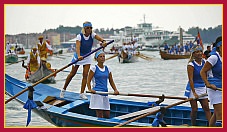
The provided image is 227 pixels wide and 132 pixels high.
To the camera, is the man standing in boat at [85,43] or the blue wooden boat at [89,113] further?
the man standing in boat at [85,43]

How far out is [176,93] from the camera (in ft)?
43.7

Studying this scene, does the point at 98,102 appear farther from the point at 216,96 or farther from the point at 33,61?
the point at 33,61

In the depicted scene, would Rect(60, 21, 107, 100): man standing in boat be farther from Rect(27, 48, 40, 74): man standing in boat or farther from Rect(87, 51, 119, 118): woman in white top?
Rect(27, 48, 40, 74): man standing in boat

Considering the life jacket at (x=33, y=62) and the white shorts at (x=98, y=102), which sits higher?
the life jacket at (x=33, y=62)

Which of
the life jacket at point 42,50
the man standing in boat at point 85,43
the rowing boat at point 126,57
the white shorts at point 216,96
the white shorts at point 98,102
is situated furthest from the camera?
the rowing boat at point 126,57

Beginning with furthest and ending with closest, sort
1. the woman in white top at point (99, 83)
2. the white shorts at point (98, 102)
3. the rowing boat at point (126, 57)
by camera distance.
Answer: the rowing boat at point (126, 57) → the white shorts at point (98, 102) → the woman in white top at point (99, 83)

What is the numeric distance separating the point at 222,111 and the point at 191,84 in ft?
2.01

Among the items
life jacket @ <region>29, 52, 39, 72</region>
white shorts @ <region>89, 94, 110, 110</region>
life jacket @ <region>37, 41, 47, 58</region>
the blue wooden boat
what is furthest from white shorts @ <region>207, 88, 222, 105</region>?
life jacket @ <region>29, 52, 39, 72</region>

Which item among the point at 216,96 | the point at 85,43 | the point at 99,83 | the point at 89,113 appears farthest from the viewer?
the point at 89,113

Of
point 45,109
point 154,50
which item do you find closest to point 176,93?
point 45,109

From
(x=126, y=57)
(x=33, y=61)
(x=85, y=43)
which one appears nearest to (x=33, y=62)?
(x=33, y=61)

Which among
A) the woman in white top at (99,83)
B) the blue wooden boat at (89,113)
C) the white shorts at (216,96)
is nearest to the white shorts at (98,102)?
the woman in white top at (99,83)

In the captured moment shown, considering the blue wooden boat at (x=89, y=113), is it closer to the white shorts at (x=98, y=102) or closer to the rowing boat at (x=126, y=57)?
the white shorts at (x=98, y=102)

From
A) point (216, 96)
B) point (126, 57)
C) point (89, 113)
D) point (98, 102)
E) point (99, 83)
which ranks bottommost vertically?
point (89, 113)
